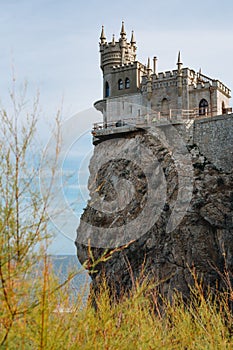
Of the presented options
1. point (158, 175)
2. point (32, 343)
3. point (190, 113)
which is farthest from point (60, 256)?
point (190, 113)

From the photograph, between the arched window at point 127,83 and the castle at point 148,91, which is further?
the arched window at point 127,83

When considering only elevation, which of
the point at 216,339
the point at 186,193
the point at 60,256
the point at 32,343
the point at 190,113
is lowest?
the point at 216,339

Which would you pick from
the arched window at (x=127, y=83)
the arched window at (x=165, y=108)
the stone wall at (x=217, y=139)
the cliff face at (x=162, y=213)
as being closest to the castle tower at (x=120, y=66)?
the arched window at (x=127, y=83)

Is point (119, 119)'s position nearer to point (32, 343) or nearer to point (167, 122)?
point (167, 122)

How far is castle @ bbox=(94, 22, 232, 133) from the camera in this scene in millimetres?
35062

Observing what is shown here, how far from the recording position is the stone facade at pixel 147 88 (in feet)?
115

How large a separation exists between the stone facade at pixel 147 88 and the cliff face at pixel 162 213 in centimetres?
359

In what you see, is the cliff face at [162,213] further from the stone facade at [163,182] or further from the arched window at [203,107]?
the arched window at [203,107]

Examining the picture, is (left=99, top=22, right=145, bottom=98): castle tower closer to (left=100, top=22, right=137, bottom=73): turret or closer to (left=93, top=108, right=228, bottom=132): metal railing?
(left=100, top=22, right=137, bottom=73): turret

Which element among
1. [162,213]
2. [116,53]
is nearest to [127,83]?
[116,53]

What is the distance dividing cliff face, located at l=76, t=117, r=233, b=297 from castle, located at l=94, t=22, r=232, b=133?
2834 mm

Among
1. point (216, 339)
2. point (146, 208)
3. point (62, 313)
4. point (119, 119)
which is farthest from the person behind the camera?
point (119, 119)

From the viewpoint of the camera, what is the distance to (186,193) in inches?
1195

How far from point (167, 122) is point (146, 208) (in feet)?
19.4
